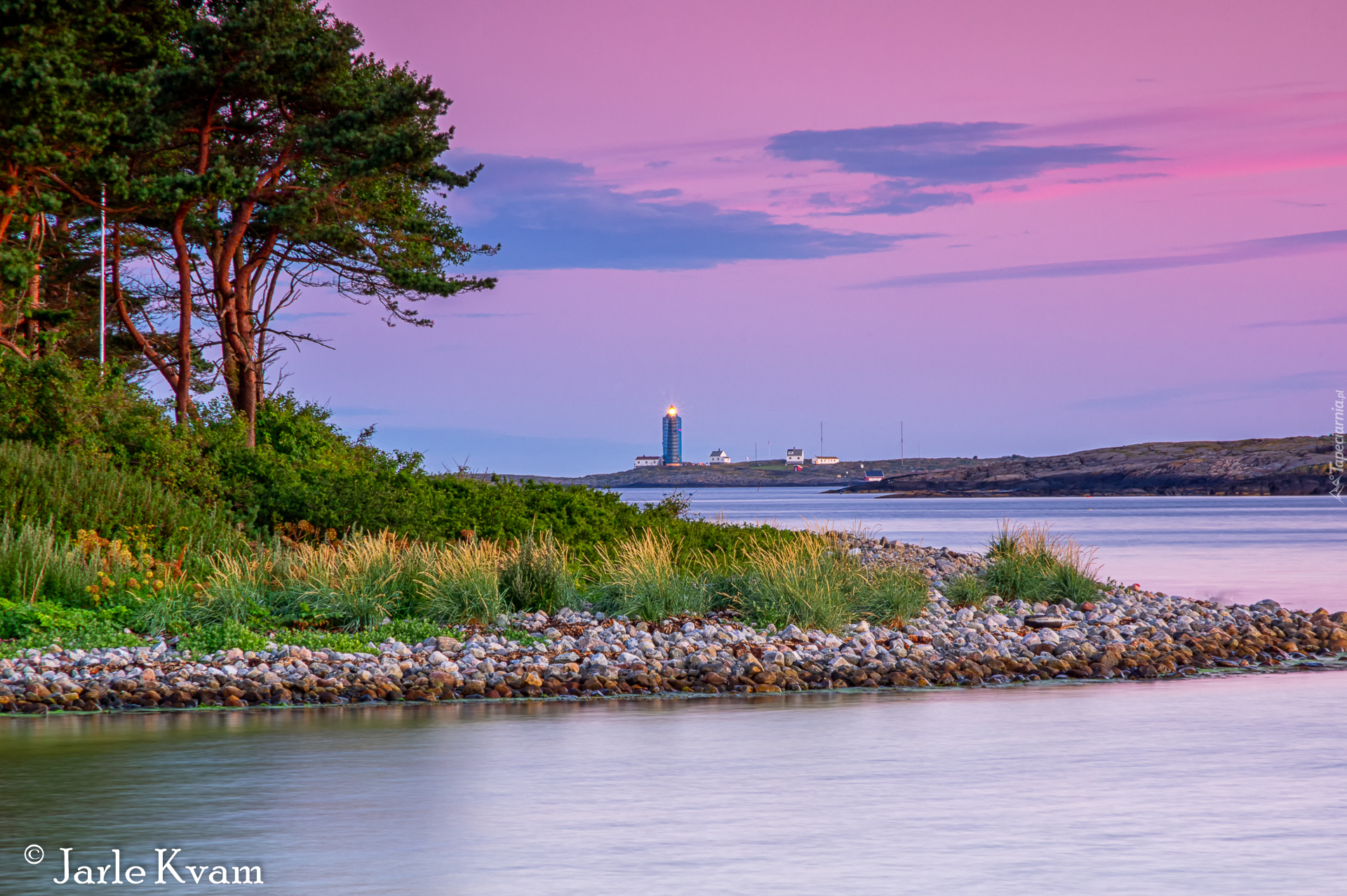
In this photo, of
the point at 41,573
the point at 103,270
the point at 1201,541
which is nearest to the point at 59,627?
the point at 41,573

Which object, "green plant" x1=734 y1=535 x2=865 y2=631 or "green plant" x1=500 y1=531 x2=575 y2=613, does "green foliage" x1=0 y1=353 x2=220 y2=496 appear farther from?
"green plant" x1=734 y1=535 x2=865 y2=631

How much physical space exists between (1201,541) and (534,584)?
35.6 metres

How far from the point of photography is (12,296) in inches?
955

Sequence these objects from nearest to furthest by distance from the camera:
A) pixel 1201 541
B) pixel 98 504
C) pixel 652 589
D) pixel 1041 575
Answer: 1. pixel 652 589
2. pixel 98 504
3. pixel 1041 575
4. pixel 1201 541

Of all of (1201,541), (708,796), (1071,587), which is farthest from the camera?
(1201,541)

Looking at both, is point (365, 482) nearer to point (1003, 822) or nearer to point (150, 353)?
point (150, 353)

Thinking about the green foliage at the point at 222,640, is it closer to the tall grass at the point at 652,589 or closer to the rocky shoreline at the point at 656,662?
the rocky shoreline at the point at 656,662

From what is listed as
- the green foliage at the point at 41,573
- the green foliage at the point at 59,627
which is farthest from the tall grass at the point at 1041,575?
the green foliage at the point at 41,573

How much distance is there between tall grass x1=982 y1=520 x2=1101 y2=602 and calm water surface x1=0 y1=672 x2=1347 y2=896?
586cm

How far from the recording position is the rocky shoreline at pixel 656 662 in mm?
10797

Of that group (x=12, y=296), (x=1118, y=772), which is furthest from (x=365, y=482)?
(x=1118, y=772)

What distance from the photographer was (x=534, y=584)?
14.5 m

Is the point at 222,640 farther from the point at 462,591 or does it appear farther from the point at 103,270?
the point at 103,270

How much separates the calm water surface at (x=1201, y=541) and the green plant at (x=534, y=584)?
4923 mm
